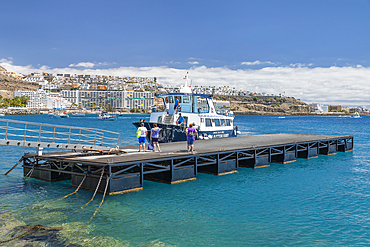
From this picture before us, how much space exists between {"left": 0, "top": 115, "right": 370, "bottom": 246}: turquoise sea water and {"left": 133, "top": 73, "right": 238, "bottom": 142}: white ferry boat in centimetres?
989

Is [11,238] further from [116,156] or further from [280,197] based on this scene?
[280,197]

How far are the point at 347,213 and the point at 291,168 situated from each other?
34.7ft

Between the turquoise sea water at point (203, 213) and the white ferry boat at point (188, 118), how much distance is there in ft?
32.5

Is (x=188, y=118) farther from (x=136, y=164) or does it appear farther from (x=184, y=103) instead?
(x=136, y=164)

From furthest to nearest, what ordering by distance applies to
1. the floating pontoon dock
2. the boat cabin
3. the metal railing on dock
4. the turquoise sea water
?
the boat cabin
the metal railing on dock
the floating pontoon dock
the turquoise sea water

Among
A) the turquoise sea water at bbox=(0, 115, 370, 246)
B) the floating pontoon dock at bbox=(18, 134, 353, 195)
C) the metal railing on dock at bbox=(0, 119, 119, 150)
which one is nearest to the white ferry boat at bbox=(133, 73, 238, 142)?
the metal railing on dock at bbox=(0, 119, 119, 150)

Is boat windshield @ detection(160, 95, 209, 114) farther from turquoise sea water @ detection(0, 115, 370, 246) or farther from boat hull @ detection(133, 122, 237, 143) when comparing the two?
turquoise sea water @ detection(0, 115, 370, 246)

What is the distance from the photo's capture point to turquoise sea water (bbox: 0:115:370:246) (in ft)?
33.4

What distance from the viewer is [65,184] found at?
16.9 meters

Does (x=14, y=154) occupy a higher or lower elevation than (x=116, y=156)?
A: lower

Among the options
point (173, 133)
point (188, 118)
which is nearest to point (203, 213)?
point (173, 133)

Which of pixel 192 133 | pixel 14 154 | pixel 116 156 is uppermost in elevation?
pixel 192 133

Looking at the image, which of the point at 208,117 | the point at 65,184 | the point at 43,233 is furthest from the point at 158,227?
the point at 208,117

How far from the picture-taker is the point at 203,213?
1277cm
